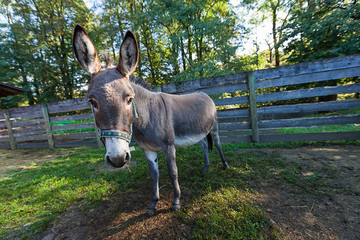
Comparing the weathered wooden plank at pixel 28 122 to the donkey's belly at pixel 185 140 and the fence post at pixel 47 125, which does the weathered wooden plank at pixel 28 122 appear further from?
the donkey's belly at pixel 185 140

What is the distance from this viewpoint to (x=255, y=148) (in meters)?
4.55

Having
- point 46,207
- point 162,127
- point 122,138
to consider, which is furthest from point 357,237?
point 46,207

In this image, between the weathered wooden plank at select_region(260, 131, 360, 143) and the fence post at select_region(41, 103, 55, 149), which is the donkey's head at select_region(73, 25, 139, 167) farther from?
the fence post at select_region(41, 103, 55, 149)

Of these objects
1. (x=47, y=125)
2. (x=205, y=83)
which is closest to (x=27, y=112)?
(x=47, y=125)

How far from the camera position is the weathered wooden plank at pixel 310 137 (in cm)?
408

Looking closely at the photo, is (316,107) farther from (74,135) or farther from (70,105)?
(74,135)

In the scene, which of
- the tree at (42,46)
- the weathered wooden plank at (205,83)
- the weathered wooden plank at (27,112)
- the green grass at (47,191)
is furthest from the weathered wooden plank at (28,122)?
the weathered wooden plank at (205,83)

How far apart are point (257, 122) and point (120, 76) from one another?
4.77 m

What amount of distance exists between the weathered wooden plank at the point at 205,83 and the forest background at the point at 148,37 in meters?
2.81

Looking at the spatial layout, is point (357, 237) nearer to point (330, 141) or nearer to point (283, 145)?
point (283, 145)

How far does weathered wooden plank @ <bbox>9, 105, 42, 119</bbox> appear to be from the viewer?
6832mm

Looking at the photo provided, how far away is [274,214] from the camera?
1900mm

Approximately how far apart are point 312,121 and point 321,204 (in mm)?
3323

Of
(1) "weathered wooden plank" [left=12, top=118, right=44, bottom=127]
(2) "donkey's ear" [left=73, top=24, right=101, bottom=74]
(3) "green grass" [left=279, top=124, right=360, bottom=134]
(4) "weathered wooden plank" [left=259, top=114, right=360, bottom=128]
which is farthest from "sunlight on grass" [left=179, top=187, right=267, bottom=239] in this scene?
A: (1) "weathered wooden plank" [left=12, top=118, right=44, bottom=127]
